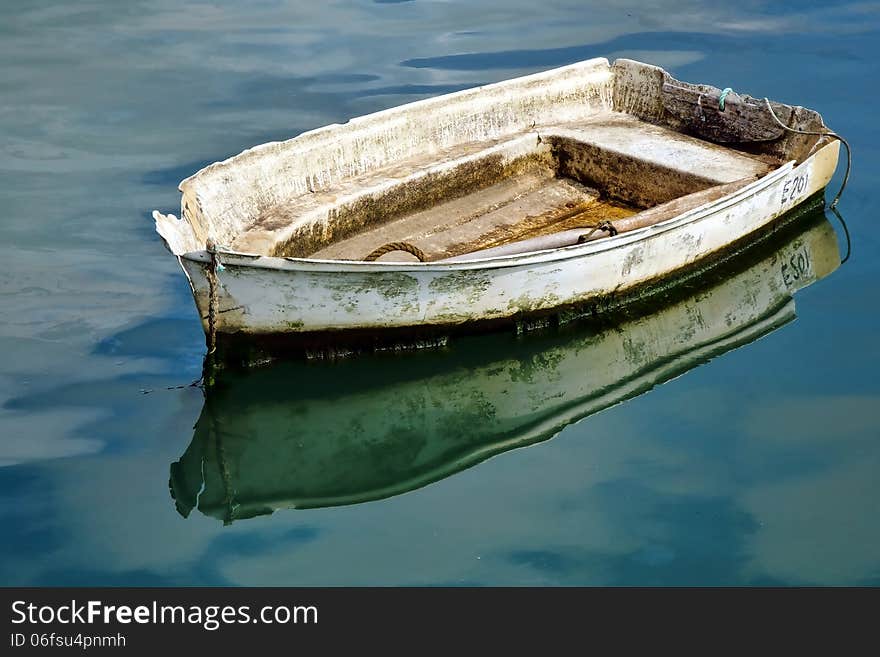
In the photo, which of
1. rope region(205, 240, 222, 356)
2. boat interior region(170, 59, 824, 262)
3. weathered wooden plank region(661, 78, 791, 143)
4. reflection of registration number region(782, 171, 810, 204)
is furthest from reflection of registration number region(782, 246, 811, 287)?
rope region(205, 240, 222, 356)

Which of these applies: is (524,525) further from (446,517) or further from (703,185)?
(703,185)

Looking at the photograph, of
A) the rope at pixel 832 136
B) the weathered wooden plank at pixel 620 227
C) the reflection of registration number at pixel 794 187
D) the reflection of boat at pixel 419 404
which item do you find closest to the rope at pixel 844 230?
the rope at pixel 832 136

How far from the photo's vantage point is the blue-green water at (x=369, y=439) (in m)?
4.95

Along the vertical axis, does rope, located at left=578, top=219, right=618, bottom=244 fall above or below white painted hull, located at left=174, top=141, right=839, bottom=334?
above

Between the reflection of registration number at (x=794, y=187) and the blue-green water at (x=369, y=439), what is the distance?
65 centimetres

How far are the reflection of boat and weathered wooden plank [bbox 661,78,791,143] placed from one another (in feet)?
5.67

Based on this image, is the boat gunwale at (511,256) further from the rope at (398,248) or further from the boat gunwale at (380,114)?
the boat gunwale at (380,114)

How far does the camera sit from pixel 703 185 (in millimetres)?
7602

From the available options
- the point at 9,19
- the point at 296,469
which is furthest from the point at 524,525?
the point at 9,19

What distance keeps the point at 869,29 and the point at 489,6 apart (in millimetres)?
4344

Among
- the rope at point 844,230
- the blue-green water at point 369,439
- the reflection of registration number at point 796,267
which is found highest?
the rope at point 844,230

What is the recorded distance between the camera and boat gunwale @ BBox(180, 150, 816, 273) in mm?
5516

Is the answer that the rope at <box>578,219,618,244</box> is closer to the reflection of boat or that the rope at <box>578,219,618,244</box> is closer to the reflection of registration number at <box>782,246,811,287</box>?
the reflection of boat

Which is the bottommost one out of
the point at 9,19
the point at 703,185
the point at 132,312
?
the point at 132,312
